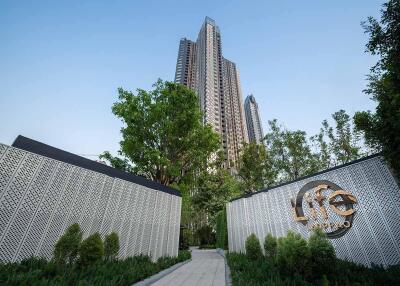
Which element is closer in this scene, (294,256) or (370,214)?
(294,256)

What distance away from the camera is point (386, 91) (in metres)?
6.14

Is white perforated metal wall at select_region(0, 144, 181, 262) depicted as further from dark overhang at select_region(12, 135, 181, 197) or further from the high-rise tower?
the high-rise tower

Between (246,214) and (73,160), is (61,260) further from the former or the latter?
(246,214)

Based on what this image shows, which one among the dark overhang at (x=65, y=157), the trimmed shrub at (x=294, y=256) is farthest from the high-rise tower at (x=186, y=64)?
the trimmed shrub at (x=294, y=256)

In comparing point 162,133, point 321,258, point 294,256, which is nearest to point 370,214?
point 321,258

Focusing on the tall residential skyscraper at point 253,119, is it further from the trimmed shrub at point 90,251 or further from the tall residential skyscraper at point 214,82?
the trimmed shrub at point 90,251

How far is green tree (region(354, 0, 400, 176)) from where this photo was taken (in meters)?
5.77

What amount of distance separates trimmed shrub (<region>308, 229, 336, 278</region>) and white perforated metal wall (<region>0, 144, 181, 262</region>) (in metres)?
7.65

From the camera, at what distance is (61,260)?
22.0 feet

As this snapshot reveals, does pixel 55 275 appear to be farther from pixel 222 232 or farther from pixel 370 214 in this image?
pixel 222 232

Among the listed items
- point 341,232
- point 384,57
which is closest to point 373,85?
point 384,57

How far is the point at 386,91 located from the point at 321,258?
5.01 m

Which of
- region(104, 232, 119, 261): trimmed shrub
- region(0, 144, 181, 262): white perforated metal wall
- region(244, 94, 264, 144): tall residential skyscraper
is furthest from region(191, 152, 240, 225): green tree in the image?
region(244, 94, 264, 144): tall residential skyscraper

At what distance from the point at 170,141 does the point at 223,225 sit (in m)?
12.1
